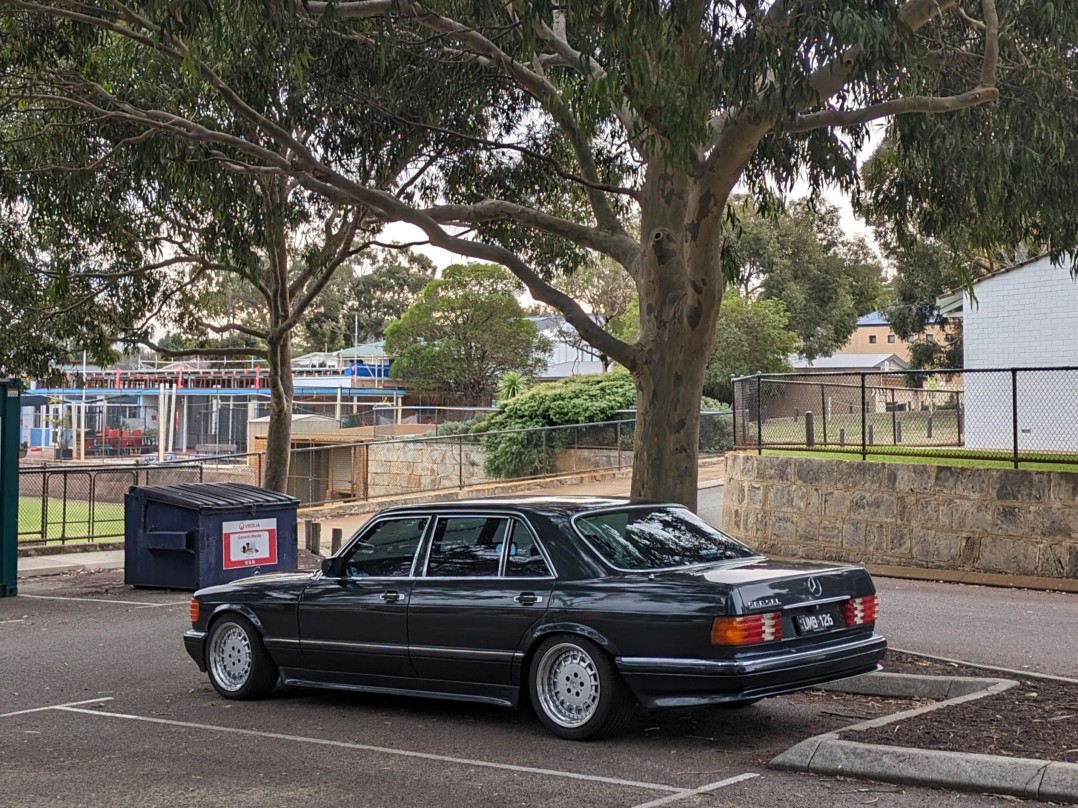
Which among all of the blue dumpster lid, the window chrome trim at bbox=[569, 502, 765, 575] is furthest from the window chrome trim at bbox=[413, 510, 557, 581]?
the blue dumpster lid

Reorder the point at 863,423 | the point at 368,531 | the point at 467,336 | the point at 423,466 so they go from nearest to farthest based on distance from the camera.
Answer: the point at 368,531, the point at 863,423, the point at 423,466, the point at 467,336

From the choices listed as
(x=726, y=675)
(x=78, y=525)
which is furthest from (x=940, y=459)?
(x=78, y=525)

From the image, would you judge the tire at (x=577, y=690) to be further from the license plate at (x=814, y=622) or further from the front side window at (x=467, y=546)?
the license plate at (x=814, y=622)

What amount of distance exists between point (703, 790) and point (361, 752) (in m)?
2.12

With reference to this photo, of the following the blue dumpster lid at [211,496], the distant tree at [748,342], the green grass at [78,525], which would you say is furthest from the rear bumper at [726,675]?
the distant tree at [748,342]

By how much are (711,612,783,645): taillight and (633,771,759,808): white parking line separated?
2.28 ft

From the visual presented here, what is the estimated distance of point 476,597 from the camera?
7.83 metres

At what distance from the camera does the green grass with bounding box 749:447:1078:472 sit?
53.1 feet

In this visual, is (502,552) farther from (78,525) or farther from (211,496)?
(78,525)

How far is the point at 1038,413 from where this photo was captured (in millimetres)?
18703

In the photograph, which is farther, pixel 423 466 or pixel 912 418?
pixel 423 466

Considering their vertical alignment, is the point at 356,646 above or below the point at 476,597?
below

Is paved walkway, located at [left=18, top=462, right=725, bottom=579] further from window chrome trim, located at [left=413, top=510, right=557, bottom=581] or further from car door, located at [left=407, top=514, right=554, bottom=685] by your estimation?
car door, located at [left=407, top=514, right=554, bottom=685]

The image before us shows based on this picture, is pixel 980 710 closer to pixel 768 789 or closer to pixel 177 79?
pixel 768 789
